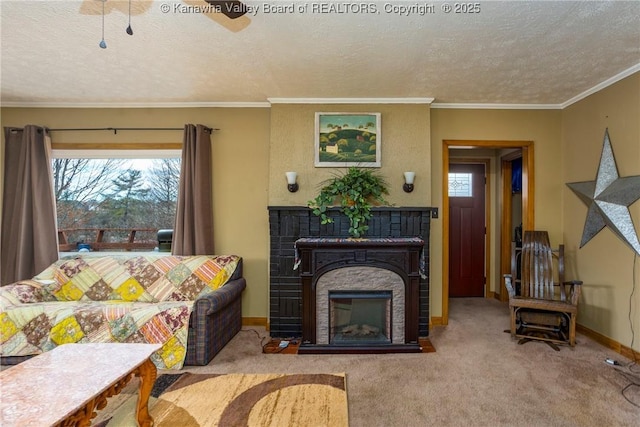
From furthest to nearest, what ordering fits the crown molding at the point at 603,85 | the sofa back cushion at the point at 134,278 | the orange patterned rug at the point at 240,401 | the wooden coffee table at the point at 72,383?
the sofa back cushion at the point at 134,278
the crown molding at the point at 603,85
the orange patterned rug at the point at 240,401
the wooden coffee table at the point at 72,383

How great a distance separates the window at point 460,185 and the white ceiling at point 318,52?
1.54 m

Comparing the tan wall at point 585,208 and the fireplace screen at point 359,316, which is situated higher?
the tan wall at point 585,208

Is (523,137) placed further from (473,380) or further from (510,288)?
(473,380)

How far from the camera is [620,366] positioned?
2.66 m

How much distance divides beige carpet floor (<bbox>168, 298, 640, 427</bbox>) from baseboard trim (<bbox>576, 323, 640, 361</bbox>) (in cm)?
6

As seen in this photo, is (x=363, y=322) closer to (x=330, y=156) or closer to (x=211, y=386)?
(x=211, y=386)

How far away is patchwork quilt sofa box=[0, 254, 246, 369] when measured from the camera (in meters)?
2.59

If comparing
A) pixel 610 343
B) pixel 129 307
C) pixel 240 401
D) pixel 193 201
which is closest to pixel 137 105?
pixel 193 201

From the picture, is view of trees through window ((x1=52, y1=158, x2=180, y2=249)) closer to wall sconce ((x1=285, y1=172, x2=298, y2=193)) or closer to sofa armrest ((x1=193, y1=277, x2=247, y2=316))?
sofa armrest ((x1=193, y1=277, x2=247, y2=316))

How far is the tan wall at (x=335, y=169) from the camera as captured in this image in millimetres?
3514

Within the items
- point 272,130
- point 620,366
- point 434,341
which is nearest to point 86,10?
point 272,130

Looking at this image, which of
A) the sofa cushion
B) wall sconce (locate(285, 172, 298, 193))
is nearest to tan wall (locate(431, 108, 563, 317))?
wall sconce (locate(285, 172, 298, 193))

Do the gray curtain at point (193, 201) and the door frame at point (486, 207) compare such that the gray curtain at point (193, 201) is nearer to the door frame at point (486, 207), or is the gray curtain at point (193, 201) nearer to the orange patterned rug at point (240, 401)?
the orange patterned rug at point (240, 401)

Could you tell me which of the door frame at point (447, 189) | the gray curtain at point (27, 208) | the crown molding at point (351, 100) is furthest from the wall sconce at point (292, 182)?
the gray curtain at point (27, 208)
